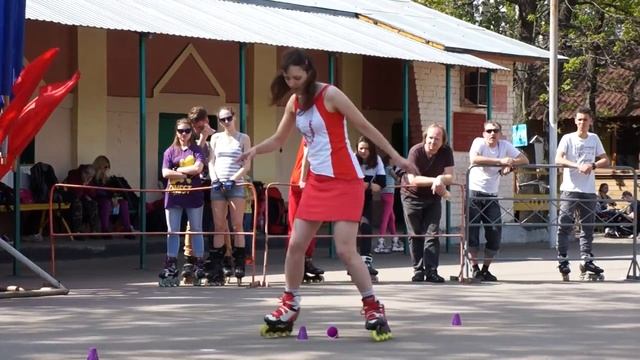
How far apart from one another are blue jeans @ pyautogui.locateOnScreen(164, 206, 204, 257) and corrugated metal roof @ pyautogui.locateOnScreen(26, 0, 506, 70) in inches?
108

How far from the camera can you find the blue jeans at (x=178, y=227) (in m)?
13.7

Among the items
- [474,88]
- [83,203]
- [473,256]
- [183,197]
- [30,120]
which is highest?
[474,88]

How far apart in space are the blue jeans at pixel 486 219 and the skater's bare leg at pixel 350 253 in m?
5.64

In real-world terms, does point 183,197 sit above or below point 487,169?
below

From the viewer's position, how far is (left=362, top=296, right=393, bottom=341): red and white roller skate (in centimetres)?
902

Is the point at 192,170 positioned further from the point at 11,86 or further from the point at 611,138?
the point at 611,138

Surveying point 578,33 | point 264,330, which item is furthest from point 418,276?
point 578,33

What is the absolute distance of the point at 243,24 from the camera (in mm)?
18734

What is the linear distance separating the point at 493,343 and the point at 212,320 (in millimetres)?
2453

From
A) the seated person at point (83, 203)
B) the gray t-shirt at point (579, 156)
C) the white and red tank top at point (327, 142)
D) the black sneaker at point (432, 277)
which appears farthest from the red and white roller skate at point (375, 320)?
the seated person at point (83, 203)

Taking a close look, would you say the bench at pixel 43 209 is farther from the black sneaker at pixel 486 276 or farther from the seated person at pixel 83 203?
the black sneaker at pixel 486 276

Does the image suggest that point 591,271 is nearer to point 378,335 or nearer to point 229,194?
point 229,194

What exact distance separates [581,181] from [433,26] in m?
10.0

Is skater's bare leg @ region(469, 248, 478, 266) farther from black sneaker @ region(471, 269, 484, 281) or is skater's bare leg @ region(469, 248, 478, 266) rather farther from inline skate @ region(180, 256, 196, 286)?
inline skate @ region(180, 256, 196, 286)
